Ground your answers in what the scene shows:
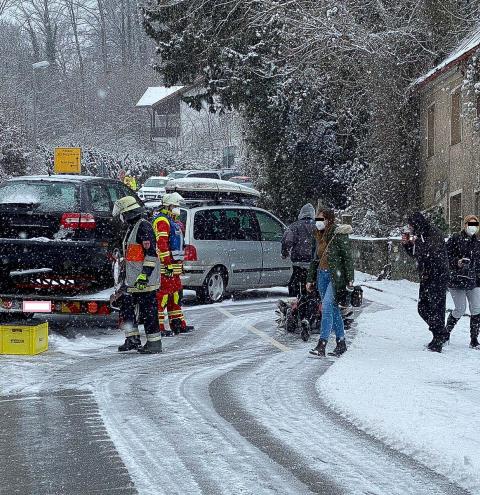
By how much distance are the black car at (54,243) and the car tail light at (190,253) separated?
4.25 meters

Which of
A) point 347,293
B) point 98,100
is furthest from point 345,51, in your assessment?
point 98,100

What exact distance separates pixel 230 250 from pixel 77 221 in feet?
18.7

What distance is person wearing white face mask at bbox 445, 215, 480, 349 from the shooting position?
41.2 ft

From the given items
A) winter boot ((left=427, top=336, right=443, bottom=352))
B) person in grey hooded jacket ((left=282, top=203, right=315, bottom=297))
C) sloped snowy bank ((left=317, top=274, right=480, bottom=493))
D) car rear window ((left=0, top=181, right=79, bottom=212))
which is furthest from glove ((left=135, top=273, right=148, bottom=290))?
person in grey hooded jacket ((left=282, top=203, right=315, bottom=297))

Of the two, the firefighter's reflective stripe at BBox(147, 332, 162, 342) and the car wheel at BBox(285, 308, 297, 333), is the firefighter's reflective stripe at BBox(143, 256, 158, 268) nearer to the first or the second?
the firefighter's reflective stripe at BBox(147, 332, 162, 342)

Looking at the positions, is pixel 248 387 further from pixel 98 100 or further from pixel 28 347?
pixel 98 100

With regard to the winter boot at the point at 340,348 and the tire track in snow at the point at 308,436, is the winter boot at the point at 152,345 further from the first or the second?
the winter boot at the point at 340,348

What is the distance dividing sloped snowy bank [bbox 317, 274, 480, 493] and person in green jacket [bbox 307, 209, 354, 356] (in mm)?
364

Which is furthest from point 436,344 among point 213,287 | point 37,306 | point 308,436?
point 213,287

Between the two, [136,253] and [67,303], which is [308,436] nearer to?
[136,253]

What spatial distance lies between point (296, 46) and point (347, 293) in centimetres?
1893

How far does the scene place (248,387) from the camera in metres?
9.53

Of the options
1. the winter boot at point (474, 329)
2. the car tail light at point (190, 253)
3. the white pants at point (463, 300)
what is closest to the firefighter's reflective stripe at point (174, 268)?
the white pants at point (463, 300)

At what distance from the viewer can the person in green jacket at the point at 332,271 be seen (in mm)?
11516
